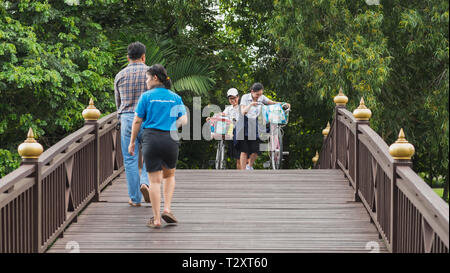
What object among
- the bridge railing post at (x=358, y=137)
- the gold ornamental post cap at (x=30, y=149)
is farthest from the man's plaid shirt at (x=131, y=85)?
the bridge railing post at (x=358, y=137)

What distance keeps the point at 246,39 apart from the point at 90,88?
571 centimetres

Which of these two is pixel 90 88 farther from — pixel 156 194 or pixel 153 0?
pixel 156 194

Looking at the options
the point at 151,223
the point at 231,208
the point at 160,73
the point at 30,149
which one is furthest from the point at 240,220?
the point at 30,149

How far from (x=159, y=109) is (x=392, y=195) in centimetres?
226

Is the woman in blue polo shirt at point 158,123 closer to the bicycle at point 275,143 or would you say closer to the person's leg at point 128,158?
the person's leg at point 128,158

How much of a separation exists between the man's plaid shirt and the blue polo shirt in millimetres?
1032

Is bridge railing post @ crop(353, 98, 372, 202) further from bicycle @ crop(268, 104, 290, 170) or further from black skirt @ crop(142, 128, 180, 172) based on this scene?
bicycle @ crop(268, 104, 290, 170)

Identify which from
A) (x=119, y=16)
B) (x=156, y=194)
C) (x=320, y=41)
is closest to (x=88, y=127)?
(x=156, y=194)

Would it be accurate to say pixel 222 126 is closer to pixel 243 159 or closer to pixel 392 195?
pixel 243 159

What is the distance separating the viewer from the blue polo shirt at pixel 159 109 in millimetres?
6523

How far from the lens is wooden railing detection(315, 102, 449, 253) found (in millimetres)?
4508

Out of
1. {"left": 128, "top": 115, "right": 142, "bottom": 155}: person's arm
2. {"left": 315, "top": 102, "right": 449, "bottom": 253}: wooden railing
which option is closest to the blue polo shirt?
{"left": 128, "top": 115, "right": 142, "bottom": 155}: person's arm

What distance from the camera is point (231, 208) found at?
7691mm

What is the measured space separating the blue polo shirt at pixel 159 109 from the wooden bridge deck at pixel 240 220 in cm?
102
